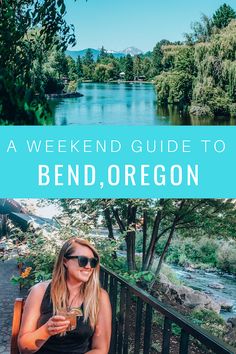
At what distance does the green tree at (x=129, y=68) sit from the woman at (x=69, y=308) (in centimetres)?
246

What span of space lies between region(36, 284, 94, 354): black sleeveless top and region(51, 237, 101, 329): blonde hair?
0.5 inches

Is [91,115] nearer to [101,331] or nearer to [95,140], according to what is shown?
[95,140]

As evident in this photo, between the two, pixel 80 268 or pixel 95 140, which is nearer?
pixel 80 268

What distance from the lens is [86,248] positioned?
1173mm

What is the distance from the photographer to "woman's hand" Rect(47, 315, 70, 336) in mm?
1050

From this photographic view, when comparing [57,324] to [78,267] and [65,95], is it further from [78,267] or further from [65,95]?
[65,95]

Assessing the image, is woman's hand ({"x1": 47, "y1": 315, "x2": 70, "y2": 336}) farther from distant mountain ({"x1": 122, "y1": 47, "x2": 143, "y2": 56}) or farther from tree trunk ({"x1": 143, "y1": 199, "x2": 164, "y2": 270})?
tree trunk ({"x1": 143, "y1": 199, "x2": 164, "y2": 270})

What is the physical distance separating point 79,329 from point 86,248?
191mm

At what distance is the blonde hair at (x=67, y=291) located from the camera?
3.67 ft

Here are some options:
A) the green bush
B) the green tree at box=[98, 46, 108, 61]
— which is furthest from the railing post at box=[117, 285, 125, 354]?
the green bush

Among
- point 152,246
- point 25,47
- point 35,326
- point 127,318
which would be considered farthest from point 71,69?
point 152,246

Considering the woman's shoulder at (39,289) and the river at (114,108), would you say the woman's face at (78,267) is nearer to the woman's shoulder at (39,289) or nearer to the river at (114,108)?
the woman's shoulder at (39,289)

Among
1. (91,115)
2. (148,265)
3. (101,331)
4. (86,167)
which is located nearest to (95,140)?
(86,167)

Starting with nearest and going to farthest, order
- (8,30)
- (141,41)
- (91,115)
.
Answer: (8,30), (141,41), (91,115)
